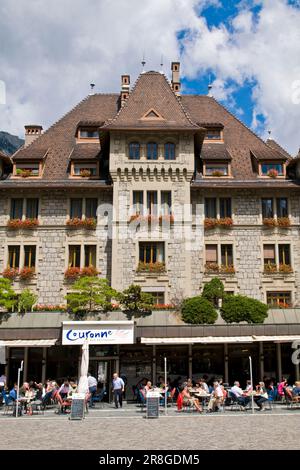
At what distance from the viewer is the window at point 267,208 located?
34.2 m

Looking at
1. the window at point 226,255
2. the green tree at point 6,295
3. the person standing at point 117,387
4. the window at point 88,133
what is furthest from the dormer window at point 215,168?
the person standing at point 117,387

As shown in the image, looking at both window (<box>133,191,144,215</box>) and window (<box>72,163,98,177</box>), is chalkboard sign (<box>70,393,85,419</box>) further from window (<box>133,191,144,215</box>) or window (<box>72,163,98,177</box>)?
window (<box>72,163,98,177</box>)

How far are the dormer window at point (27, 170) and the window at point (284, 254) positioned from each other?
1493 centimetres

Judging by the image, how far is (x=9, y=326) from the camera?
28344 mm

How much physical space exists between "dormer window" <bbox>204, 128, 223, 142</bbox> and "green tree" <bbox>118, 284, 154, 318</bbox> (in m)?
13.2

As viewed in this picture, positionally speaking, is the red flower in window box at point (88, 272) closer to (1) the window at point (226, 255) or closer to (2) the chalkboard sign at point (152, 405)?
(1) the window at point (226, 255)

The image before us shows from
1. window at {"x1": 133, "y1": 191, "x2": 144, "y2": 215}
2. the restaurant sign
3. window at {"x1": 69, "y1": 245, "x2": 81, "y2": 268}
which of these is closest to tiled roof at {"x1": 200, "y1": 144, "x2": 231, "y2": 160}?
window at {"x1": 133, "y1": 191, "x2": 144, "y2": 215}

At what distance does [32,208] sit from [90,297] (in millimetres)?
8044

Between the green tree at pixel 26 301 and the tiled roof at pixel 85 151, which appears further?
the tiled roof at pixel 85 151

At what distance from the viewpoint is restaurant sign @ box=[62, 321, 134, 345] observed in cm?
2639

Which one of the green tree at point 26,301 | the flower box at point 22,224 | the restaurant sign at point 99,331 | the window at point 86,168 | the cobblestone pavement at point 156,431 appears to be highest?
the window at point 86,168

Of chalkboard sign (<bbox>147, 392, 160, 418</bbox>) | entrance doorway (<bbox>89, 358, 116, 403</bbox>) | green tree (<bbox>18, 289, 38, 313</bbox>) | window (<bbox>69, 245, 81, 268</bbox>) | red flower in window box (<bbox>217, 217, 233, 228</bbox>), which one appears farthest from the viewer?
red flower in window box (<bbox>217, 217, 233, 228</bbox>)

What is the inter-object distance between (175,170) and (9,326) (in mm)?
12659

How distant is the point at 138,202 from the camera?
3347 cm
